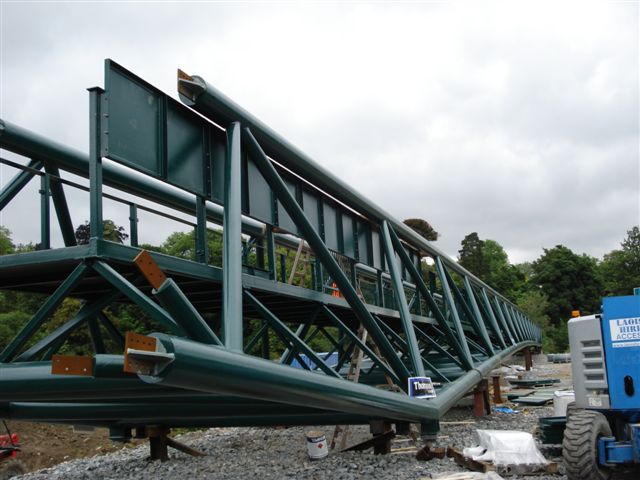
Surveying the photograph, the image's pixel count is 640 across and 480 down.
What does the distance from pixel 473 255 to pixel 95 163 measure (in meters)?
87.2

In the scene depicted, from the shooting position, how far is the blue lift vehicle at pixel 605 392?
24.7 feet

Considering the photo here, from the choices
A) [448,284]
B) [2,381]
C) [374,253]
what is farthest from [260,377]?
[448,284]

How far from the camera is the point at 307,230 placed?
7.44m

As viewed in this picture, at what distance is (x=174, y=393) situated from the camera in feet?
17.3

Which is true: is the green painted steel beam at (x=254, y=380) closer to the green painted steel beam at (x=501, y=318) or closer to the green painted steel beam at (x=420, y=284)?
the green painted steel beam at (x=420, y=284)

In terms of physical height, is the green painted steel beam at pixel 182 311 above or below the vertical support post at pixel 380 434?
A: above

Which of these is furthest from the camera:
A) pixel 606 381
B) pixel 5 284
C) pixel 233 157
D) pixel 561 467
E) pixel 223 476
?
pixel 223 476

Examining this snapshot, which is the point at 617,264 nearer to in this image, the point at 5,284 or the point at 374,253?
the point at 374,253

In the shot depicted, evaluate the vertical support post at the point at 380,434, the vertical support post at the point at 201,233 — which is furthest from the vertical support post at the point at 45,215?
the vertical support post at the point at 380,434

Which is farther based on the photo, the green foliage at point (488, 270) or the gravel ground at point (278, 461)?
the green foliage at point (488, 270)

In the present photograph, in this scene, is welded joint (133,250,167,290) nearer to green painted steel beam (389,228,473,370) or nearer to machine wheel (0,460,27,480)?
green painted steel beam (389,228,473,370)

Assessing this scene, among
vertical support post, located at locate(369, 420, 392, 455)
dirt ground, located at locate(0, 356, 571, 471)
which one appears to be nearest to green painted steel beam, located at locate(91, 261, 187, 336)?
vertical support post, located at locate(369, 420, 392, 455)

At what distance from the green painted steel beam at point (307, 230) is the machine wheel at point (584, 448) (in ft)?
8.55

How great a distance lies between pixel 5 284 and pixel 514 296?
3508 inches
